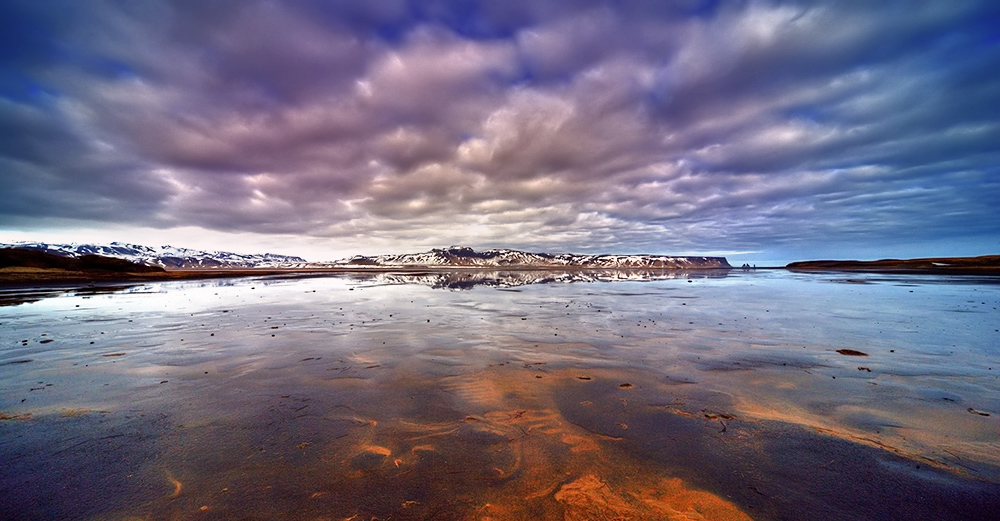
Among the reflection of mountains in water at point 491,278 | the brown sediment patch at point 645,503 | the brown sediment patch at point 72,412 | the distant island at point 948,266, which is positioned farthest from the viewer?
the distant island at point 948,266

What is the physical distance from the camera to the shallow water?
14.1ft

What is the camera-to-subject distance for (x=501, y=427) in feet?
20.8

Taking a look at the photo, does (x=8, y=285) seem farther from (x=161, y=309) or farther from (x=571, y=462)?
(x=571, y=462)

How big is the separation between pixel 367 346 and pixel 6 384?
26.9 feet

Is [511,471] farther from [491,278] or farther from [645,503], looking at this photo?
[491,278]

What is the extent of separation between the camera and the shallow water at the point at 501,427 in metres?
4.31

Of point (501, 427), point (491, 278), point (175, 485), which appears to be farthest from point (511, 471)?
point (491, 278)

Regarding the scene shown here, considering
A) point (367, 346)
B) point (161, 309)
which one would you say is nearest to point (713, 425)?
point (367, 346)

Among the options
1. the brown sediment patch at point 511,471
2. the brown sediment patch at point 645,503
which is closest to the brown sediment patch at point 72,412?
the brown sediment patch at point 511,471

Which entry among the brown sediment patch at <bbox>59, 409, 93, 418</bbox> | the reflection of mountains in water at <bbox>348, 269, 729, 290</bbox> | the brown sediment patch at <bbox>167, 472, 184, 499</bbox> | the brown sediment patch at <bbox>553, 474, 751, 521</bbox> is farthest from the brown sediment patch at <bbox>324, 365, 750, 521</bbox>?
the reflection of mountains in water at <bbox>348, 269, 729, 290</bbox>

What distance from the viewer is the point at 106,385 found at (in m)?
8.54

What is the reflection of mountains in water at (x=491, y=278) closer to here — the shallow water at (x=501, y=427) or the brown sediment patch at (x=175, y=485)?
the shallow water at (x=501, y=427)

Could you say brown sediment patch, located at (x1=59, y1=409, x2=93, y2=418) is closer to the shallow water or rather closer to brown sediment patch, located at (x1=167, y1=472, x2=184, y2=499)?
the shallow water

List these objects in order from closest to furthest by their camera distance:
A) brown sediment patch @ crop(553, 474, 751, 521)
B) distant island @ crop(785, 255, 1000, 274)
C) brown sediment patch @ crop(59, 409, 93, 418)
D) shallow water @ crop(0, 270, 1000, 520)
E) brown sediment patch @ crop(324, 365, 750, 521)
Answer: brown sediment patch @ crop(553, 474, 751, 521), brown sediment patch @ crop(324, 365, 750, 521), shallow water @ crop(0, 270, 1000, 520), brown sediment patch @ crop(59, 409, 93, 418), distant island @ crop(785, 255, 1000, 274)
